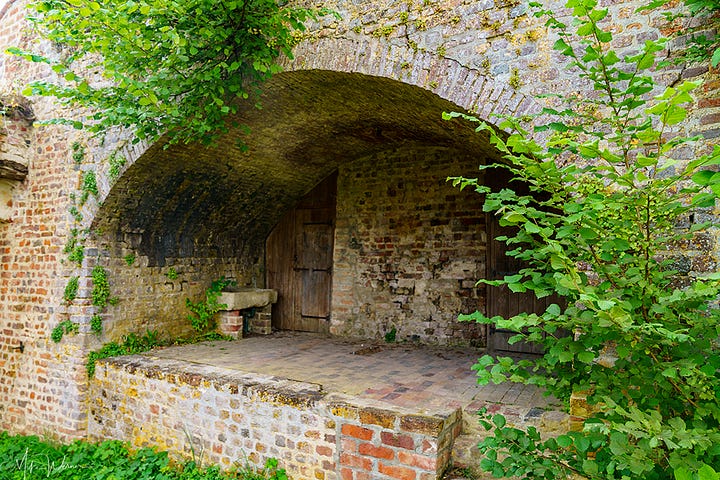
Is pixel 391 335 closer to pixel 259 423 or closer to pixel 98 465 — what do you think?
pixel 259 423

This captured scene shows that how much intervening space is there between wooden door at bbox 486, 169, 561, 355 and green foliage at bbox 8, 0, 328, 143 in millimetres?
3195

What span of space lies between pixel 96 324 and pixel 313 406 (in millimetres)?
3055

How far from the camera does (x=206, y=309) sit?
6.44m

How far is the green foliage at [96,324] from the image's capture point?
17.0 feet

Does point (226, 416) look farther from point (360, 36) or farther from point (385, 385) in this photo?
point (360, 36)

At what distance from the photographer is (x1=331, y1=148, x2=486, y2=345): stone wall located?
5961mm

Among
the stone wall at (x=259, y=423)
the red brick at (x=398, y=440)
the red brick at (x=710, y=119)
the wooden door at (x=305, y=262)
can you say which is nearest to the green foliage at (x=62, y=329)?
the stone wall at (x=259, y=423)

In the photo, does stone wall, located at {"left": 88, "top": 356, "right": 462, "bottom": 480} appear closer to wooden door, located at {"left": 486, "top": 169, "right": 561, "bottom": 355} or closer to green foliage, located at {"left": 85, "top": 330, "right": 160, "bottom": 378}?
green foliage, located at {"left": 85, "top": 330, "right": 160, "bottom": 378}

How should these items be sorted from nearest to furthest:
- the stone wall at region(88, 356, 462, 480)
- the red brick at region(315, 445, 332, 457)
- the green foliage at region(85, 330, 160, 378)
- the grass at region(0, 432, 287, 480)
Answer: the stone wall at region(88, 356, 462, 480), the red brick at region(315, 445, 332, 457), the grass at region(0, 432, 287, 480), the green foliage at region(85, 330, 160, 378)

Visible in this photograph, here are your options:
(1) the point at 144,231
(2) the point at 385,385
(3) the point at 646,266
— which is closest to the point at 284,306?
(1) the point at 144,231

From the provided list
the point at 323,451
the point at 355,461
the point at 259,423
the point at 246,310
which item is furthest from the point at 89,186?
the point at 355,461

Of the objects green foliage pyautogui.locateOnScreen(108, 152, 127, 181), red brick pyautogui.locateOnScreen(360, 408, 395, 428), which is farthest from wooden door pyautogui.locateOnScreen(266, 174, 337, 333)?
red brick pyautogui.locateOnScreen(360, 408, 395, 428)

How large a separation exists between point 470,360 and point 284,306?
10.5 ft

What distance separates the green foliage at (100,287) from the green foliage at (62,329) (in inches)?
13.0
